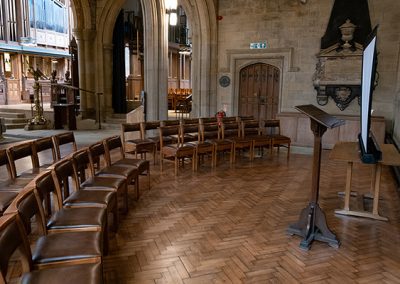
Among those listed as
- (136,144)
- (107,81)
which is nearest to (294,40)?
(136,144)

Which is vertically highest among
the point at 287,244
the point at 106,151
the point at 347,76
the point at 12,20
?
the point at 12,20

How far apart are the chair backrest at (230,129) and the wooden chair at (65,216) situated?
13.2ft

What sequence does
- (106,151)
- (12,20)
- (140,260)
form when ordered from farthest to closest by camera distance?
(12,20) < (106,151) < (140,260)

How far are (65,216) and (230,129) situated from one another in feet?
14.9

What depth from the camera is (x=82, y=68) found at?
445 inches

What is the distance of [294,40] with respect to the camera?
28.1 feet

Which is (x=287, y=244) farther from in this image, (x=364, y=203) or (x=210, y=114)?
(x=210, y=114)

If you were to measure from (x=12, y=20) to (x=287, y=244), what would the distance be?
54.3 ft

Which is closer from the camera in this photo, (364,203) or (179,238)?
(179,238)

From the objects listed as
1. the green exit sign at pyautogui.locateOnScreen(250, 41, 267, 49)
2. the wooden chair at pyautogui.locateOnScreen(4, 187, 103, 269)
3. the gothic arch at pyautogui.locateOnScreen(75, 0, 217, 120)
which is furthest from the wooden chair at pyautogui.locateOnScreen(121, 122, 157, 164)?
the green exit sign at pyautogui.locateOnScreen(250, 41, 267, 49)

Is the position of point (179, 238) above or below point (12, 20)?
below

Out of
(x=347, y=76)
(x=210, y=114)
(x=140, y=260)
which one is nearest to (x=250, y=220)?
(x=140, y=260)

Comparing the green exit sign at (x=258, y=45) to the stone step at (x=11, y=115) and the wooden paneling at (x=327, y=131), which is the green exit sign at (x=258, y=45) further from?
the stone step at (x=11, y=115)

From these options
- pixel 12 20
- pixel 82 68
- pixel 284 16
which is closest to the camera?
pixel 284 16
